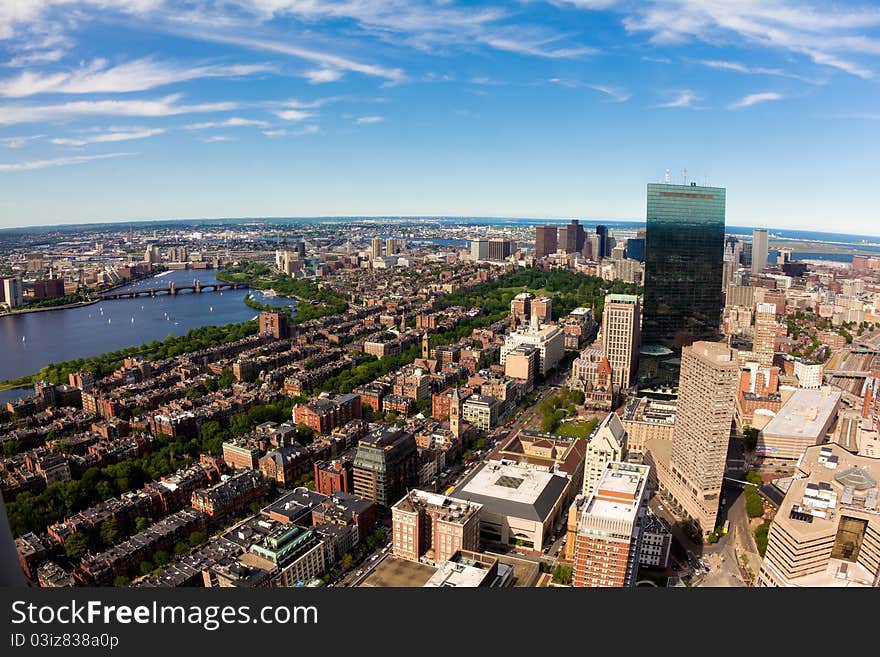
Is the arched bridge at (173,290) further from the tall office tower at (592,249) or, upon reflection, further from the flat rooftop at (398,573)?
the flat rooftop at (398,573)

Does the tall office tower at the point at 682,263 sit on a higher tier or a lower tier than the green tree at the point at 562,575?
higher

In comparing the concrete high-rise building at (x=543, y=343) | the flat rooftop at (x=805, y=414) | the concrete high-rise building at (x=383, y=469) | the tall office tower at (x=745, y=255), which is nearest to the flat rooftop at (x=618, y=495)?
the concrete high-rise building at (x=383, y=469)

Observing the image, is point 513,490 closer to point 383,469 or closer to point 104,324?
point 383,469

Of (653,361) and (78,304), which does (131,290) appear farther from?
(653,361)

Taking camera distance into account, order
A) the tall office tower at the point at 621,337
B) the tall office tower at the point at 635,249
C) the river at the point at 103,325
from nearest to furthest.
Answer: the tall office tower at the point at 621,337
the river at the point at 103,325
the tall office tower at the point at 635,249

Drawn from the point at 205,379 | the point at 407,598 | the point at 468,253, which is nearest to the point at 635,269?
the point at 468,253

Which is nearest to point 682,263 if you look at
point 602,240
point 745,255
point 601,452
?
point 601,452
